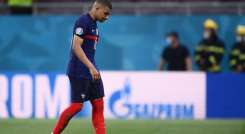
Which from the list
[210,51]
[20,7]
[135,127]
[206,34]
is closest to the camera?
[135,127]

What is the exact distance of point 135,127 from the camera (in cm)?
1230

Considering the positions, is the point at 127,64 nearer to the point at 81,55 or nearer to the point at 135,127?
the point at 135,127

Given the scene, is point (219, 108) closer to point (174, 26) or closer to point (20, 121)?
point (174, 26)

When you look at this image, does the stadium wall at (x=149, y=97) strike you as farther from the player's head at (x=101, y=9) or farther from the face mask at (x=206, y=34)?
the player's head at (x=101, y=9)

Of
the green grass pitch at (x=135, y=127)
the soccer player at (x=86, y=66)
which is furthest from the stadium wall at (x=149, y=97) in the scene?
the soccer player at (x=86, y=66)

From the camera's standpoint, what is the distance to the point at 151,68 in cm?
1834

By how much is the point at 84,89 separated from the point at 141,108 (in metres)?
6.31

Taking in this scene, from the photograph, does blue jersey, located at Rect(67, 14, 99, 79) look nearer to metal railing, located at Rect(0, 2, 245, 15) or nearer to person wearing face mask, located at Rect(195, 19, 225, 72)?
person wearing face mask, located at Rect(195, 19, 225, 72)

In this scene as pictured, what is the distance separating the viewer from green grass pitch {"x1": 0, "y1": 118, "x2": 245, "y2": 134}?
11.6m

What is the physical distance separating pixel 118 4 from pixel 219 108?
172 inches

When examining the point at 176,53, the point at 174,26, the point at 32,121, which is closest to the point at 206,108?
the point at 176,53

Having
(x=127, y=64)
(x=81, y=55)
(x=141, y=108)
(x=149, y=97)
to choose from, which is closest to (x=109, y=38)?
(x=127, y=64)

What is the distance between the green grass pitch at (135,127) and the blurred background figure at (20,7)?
19.2 ft

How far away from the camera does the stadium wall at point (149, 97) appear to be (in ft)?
52.4
